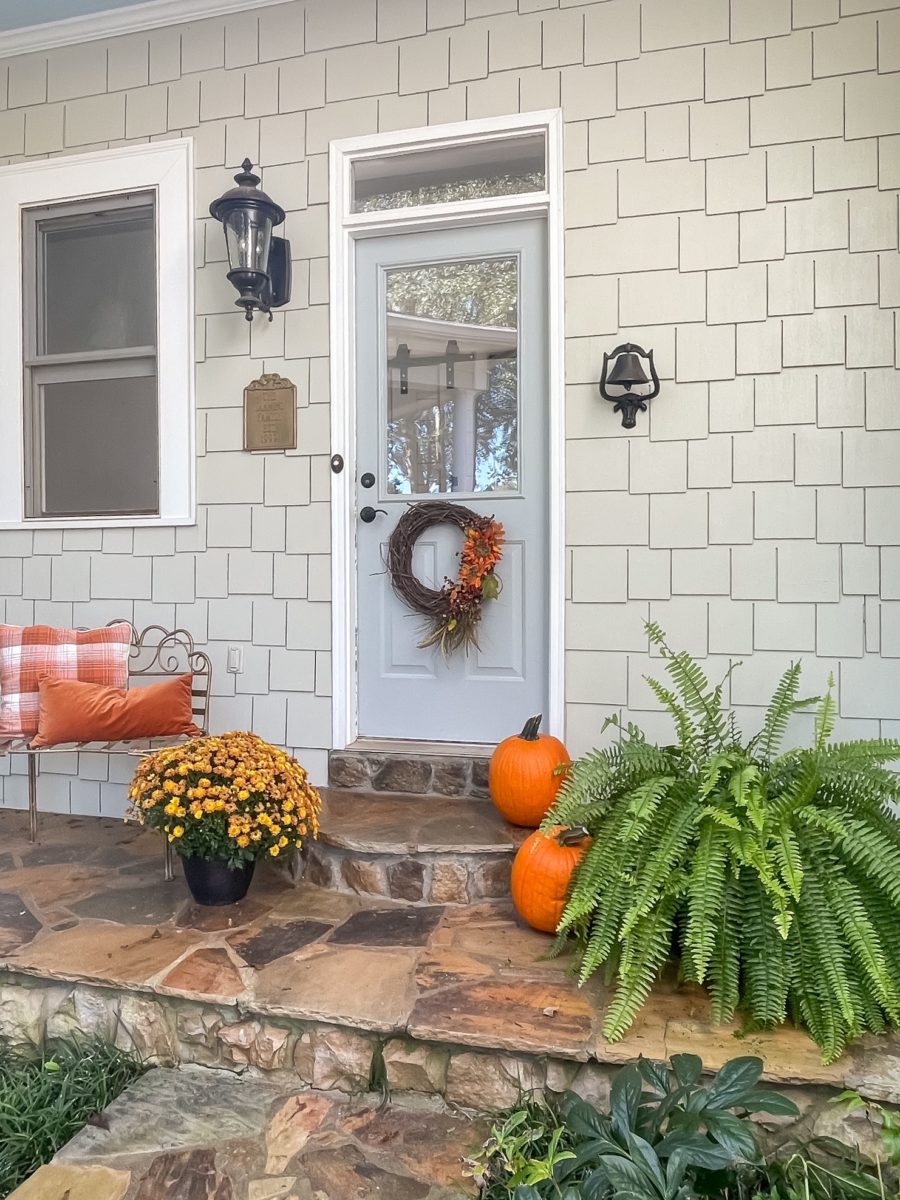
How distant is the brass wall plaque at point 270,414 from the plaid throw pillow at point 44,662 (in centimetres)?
93

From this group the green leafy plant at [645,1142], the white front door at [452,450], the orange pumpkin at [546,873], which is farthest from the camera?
the white front door at [452,450]

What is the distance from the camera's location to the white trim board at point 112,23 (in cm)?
328

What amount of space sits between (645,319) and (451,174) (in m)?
0.97

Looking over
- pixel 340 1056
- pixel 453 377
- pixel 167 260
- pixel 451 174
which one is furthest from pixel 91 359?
pixel 340 1056

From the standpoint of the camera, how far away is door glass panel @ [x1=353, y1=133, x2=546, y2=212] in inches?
121

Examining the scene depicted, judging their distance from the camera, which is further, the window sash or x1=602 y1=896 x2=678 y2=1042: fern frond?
the window sash

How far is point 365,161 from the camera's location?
126 inches

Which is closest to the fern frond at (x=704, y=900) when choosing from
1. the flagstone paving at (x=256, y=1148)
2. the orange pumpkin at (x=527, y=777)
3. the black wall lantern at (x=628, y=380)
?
the flagstone paving at (x=256, y=1148)

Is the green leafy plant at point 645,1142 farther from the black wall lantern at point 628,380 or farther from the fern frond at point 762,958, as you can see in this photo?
the black wall lantern at point 628,380

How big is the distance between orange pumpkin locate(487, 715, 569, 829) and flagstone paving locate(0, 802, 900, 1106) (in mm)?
287

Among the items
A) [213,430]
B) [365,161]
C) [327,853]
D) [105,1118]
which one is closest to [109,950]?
[105,1118]

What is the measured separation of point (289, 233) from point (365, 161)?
41cm

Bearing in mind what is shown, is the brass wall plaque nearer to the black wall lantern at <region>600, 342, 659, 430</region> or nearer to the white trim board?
the black wall lantern at <region>600, 342, 659, 430</region>

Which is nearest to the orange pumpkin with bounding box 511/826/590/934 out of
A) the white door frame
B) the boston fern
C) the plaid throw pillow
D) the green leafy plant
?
the boston fern
